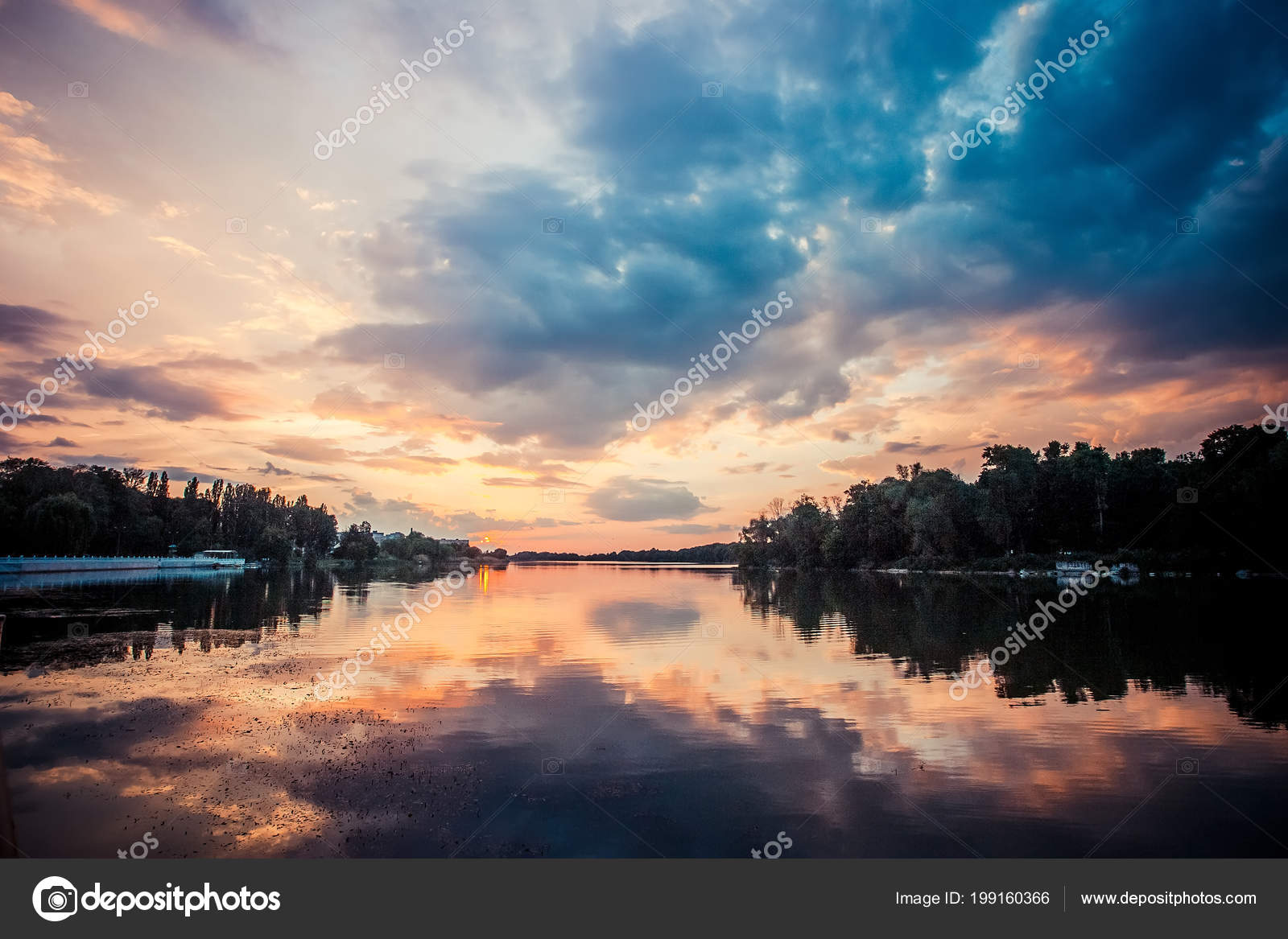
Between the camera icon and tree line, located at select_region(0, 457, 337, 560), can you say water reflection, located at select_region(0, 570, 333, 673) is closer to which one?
the camera icon

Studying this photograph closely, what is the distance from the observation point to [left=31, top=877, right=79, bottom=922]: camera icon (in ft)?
27.0

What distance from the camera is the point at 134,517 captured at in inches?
5002

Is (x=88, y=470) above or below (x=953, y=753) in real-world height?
above

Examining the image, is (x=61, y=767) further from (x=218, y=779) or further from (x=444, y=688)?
(x=444, y=688)

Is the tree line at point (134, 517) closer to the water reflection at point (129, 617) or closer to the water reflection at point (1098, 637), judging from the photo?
the water reflection at point (129, 617)

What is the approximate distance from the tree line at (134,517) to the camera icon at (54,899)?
110776 mm

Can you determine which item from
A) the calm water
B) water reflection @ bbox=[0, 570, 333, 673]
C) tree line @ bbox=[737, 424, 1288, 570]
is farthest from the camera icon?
tree line @ bbox=[737, 424, 1288, 570]

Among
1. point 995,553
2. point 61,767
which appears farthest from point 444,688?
point 995,553

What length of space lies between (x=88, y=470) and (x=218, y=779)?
464 feet

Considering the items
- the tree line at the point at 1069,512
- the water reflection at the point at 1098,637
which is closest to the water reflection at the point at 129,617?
the water reflection at the point at 1098,637

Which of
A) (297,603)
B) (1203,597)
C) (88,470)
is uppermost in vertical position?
(88,470)

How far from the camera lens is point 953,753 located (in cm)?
1521

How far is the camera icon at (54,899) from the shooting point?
8219 mm

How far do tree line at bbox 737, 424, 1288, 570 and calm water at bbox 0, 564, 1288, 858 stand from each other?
59.0m
